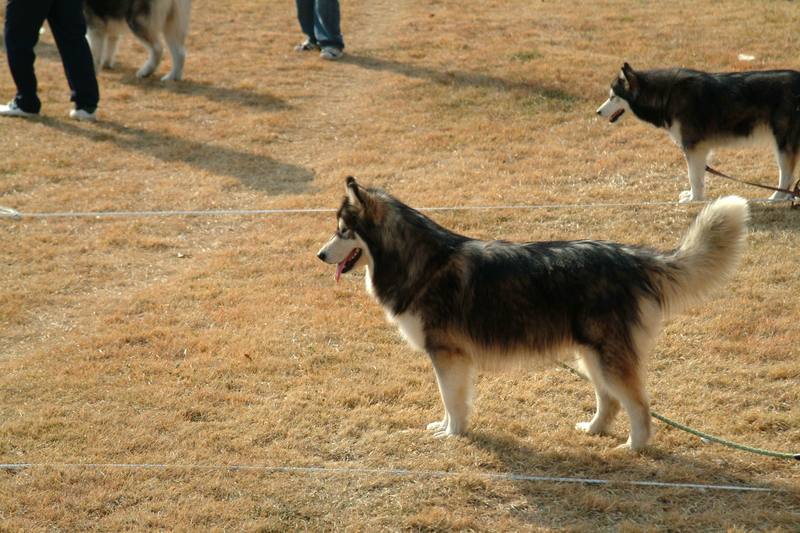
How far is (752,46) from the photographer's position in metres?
13.5

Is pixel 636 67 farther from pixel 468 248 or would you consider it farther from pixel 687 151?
pixel 468 248

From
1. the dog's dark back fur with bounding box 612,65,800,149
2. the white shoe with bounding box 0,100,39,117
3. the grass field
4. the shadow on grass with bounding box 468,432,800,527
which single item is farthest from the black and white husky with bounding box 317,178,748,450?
the white shoe with bounding box 0,100,39,117

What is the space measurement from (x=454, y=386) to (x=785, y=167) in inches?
190

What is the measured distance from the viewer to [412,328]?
5.12m

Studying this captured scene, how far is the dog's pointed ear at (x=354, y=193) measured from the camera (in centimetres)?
496

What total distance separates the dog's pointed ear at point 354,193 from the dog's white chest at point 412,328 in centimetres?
68

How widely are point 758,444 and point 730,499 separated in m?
0.63

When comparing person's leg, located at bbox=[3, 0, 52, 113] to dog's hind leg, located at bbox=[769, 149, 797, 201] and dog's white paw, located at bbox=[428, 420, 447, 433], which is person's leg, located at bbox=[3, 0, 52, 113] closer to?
dog's white paw, located at bbox=[428, 420, 447, 433]

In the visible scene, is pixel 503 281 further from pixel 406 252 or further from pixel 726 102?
pixel 726 102

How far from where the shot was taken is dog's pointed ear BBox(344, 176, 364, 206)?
195 inches

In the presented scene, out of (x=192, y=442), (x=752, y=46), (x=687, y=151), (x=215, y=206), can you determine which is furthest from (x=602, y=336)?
(x=752, y=46)

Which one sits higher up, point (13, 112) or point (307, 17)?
point (307, 17)

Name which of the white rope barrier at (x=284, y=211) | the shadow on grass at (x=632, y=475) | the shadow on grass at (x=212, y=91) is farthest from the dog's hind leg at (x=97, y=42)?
the shadow on grass at (x=632, y=475)

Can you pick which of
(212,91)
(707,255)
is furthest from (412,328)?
(212,91)
